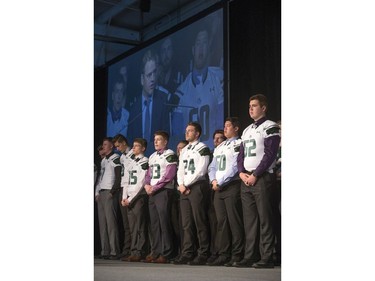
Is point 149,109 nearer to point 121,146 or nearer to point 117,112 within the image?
point 117,112

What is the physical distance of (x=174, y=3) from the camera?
4762mm

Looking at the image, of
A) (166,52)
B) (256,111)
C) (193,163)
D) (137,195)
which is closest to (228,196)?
(193,163)

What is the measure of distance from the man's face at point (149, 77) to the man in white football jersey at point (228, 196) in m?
0.73

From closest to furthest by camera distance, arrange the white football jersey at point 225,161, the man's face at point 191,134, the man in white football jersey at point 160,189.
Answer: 1. the white football jersey at point 225,161
2. the man's face at point 191,134
3. the man in white football jersey at point 160,189

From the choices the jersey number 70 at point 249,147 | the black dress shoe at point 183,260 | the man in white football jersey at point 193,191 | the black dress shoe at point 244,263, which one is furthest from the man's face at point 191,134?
the black dress shoe at point 244,263

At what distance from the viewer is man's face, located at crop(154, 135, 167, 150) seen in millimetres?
4977

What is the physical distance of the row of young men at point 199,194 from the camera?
4309 mm

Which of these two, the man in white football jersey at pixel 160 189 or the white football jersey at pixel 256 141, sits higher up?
the white football jersey at pixel 256 141

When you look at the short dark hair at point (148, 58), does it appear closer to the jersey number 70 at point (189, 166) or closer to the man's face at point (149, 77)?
the man's face at point (149, 77)
